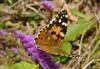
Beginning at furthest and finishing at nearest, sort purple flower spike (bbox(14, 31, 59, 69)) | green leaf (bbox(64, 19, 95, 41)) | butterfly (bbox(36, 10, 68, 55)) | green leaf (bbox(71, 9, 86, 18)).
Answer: green leaf (bbox(71, 9, 86, 18)) < green leaf (bbox(64, 19, 95, 41)) < purple flower spike (bbox(14, 31, 59, 69)) < butterfly (bbox(36, 10, 68, 55))

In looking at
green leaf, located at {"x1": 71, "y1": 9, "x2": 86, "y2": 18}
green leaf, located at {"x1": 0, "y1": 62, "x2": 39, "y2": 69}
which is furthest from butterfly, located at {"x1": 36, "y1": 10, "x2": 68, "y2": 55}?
green leaf, located at {"x1": 71, "y1": 9, "x2": 86, "y2": 18}

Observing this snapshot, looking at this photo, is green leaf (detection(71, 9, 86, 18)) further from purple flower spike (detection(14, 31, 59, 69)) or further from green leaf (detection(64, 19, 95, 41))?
purple flower spike (detection(14, 31, 59, 69))

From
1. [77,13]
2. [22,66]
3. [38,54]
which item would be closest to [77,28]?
[77,13]

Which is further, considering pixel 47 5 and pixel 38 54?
pixel 47 5

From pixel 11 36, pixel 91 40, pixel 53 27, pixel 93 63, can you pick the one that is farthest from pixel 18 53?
pixel 91 40

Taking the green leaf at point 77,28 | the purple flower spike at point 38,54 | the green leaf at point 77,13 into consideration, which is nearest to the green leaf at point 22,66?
the purple flower spike at point 38,54

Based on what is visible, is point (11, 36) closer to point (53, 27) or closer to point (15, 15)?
point (53, 27)

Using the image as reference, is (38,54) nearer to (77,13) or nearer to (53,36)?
(53,36)
